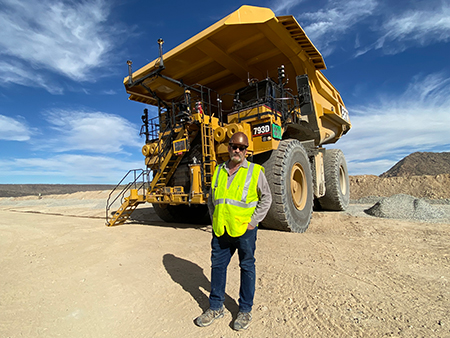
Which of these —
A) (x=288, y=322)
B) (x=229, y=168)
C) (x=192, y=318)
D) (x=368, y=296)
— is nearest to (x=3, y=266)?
(x=192, y=318)

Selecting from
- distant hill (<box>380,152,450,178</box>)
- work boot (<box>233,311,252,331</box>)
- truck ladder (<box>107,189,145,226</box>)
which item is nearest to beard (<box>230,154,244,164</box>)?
work boot (<box>233,311,252,331</box>)

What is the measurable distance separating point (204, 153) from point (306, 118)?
3454 millimetres

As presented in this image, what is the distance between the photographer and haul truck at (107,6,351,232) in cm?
562

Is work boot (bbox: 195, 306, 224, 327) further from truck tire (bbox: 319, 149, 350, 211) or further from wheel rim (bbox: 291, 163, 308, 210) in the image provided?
truck tire (bbox: 319, 149, 350, 211)

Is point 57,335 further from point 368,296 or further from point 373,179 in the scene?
point 373,179

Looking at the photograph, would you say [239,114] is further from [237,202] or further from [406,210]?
[406,210]

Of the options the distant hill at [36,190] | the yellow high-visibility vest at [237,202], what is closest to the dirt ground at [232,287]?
the yellow high-visibility vest at [237,202]

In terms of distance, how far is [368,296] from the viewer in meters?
2.55

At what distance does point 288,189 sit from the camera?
568 cm

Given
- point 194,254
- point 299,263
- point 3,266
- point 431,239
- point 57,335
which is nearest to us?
point 57,335

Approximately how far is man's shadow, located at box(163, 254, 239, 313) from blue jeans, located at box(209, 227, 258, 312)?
241mm

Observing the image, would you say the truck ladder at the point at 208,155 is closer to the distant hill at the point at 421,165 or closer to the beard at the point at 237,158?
the beard at the point at 237,158

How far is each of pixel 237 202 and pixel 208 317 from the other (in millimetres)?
999

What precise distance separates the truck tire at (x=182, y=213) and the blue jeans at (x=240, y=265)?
5492 mm
